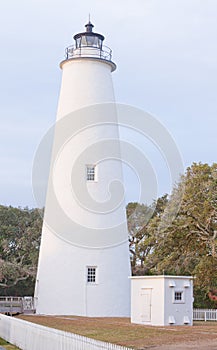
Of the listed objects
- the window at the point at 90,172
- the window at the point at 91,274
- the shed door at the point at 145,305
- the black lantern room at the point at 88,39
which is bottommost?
the shed door at the point at 145,305

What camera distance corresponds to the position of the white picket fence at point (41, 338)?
9.91 metres

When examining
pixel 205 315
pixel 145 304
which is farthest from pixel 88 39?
pixel 205 315

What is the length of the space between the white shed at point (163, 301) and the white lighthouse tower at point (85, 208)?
3.05m

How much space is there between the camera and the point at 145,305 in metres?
22.3

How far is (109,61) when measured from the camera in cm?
2708

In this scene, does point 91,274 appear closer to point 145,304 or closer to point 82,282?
point 82,282

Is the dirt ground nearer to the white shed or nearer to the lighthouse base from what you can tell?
the white shed

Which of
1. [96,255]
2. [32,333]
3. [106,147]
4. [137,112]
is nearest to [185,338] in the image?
[32,333]

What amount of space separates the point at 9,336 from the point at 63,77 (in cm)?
1398

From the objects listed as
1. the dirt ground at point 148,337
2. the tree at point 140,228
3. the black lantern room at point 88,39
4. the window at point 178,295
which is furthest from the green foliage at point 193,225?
the tree at point 140,228

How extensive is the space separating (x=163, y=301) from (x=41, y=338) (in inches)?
371

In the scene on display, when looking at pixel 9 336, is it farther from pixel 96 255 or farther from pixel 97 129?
pixel 97 129

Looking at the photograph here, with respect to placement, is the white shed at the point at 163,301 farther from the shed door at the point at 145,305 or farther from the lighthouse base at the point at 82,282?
the lighthouse base at the point at 82,282

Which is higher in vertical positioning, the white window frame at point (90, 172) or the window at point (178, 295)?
the white window frame at point (90, 172)
